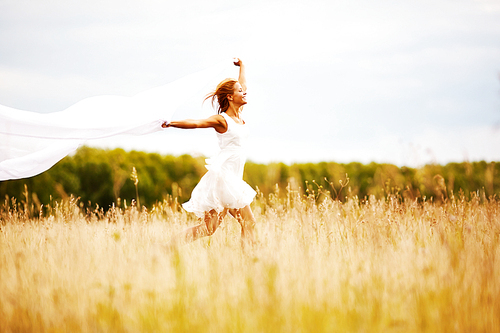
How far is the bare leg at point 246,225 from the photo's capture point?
4.16m

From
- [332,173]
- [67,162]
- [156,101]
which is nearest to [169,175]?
[67,162]

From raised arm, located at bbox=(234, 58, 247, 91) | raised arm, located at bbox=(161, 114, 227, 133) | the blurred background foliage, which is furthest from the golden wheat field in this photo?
the blurred background foliage

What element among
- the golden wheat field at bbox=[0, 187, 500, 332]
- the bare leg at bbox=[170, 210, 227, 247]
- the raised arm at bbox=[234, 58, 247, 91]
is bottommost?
the golden wheat field at bbox=[0, 187, 500, 332]

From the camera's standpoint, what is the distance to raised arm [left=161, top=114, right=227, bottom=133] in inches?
152

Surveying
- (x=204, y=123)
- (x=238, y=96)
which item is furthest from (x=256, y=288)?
(x=238, y=96)

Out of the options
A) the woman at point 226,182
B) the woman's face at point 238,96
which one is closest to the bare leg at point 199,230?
the woman at point 226,182

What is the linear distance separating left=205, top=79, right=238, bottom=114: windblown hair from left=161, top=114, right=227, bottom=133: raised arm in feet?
1.42

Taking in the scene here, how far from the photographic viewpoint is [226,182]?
4.12 m

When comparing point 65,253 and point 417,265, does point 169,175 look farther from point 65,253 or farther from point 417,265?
point 417,265

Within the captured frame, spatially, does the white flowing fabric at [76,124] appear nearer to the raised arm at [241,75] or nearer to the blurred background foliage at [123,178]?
the raised arm at [241,75]

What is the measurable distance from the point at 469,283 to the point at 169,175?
23.2 ft

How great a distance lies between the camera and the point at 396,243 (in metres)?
4.81

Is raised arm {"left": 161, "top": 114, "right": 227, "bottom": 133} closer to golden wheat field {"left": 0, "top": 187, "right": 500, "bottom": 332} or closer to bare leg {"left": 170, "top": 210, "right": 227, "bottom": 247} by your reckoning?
bare leg {"left": 170, "top": 210, "right": 227, "bottom": 247}

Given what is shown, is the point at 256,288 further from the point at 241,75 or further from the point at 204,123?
the point at 241,75
